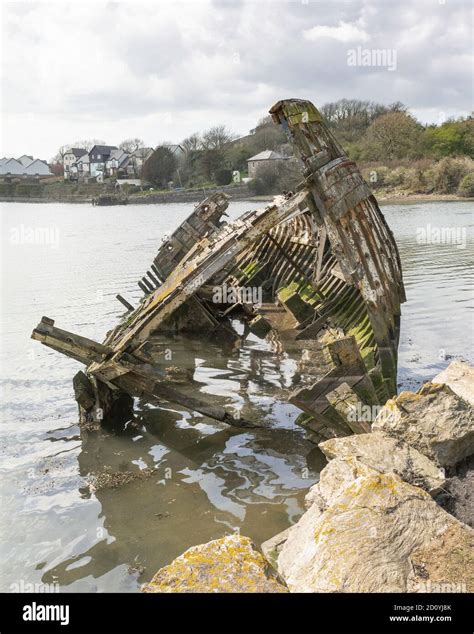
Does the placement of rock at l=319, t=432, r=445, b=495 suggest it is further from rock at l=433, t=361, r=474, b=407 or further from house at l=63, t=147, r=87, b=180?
house at l=63, t=147, r=87, b=180

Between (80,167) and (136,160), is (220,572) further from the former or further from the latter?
(80,167)

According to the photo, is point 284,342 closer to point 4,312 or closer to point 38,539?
point 38,539

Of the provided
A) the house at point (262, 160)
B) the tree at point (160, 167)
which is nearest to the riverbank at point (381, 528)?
the house at point (262, 160)

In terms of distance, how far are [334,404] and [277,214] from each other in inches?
104

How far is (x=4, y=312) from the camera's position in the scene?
19.4 m

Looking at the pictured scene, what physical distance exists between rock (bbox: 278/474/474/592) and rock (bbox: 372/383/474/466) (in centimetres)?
96

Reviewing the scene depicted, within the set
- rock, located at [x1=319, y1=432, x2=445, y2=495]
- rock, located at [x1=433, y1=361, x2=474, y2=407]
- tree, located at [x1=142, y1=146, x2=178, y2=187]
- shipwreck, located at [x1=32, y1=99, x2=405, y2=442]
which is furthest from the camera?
tree, located at [x1=142, y1=146, x2=178, y2=187]

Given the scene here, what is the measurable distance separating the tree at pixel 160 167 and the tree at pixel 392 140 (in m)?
41.1

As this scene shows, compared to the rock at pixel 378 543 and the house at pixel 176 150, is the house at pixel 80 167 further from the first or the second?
the rock at pixel 378 543

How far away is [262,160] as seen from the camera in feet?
289

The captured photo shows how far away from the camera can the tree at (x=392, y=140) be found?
70500mm

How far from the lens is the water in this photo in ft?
21.5

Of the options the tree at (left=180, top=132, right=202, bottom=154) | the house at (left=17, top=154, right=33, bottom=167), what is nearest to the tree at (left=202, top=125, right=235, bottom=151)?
the tree at (left=180, top=132, right=202, bottom=154)

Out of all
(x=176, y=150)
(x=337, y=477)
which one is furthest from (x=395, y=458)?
(x=176, y=150)
